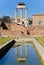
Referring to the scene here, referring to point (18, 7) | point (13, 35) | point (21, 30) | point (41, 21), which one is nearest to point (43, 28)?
point (21, 30)

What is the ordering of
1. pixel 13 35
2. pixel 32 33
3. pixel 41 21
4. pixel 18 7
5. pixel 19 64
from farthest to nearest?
pixel 41 21, pixel 18 7, pixel 32 33, pixel 13 35, pixel 19 64

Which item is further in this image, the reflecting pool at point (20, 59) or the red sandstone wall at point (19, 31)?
the red sandstone wall at point (19, 31)

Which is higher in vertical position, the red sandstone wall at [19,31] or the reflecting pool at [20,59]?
the reflecting pool at [20,59]

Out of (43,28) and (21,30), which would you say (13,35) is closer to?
Answer: (21,30)

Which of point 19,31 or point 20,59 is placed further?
point 19,31

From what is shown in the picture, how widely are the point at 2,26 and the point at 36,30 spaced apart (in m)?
6.86

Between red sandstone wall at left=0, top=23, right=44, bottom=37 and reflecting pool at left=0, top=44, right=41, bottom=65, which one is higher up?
reflecting pool at left=0, top=44, right=41, bottom=65

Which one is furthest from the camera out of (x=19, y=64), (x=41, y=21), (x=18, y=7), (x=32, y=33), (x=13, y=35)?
(x=41, y=21)

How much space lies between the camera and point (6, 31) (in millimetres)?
45250

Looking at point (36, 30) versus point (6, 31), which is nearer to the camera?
point (6, 31)

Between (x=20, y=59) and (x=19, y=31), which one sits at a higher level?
(x=20, y=59)

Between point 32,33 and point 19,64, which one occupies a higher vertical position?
point 19,64

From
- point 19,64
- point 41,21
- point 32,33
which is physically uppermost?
point 19,64

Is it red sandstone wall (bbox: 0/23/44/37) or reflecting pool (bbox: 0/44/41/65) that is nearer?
reflecting pool (bbox: 0/44/41/65)
